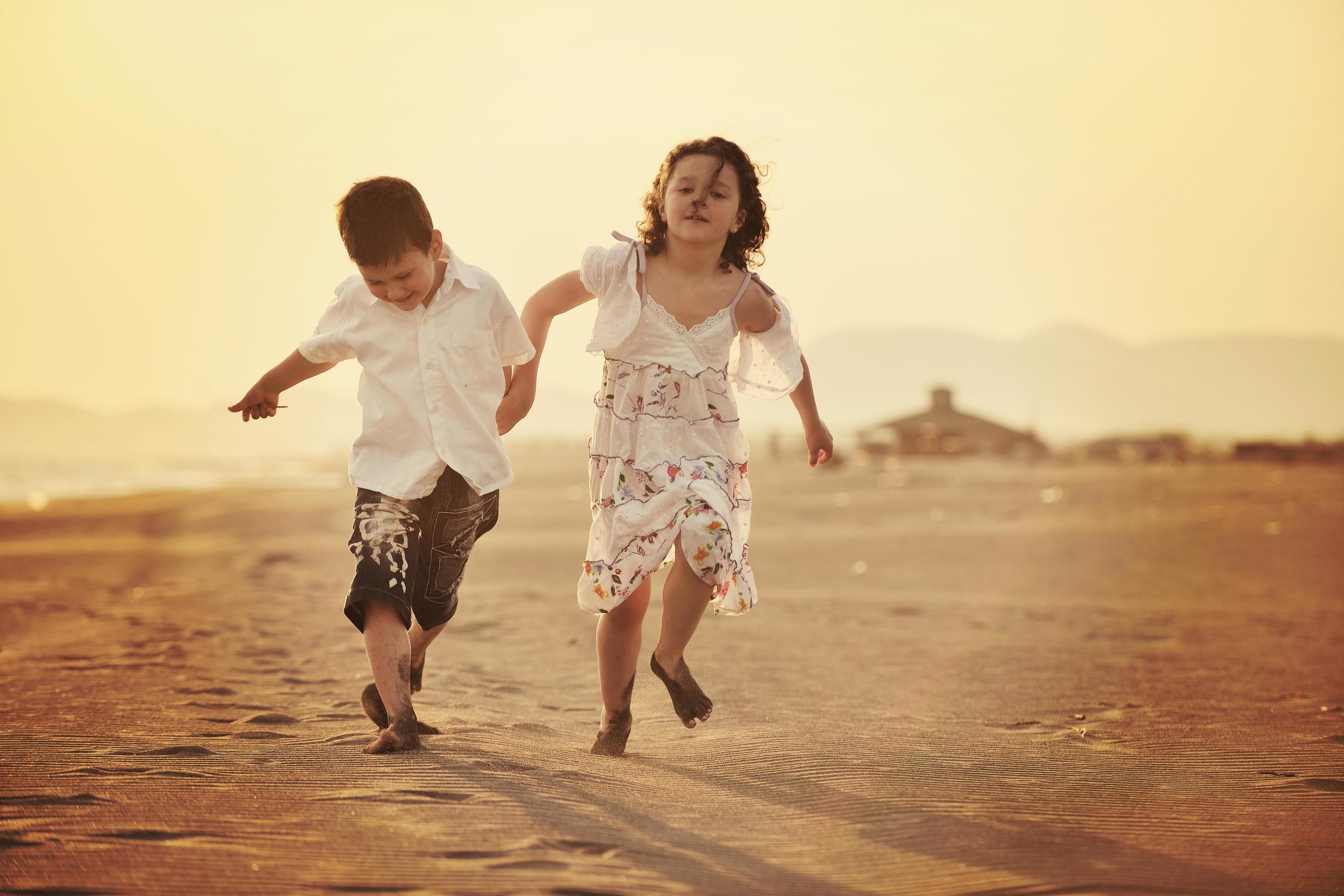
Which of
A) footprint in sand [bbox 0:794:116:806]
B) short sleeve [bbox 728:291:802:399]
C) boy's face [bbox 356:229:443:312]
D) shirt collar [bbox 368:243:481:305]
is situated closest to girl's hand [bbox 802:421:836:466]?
short sleeve [bbox 728:291:802:399]

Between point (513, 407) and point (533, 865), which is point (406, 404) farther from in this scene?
point (533, 865)

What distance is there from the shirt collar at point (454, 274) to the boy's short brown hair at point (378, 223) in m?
0.16

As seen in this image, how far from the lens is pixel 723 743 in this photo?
3.79 m

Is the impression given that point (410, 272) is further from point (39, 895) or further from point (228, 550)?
point (228, 550)

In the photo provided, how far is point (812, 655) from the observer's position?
638 cm

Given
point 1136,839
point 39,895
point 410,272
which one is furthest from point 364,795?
point 1136,839

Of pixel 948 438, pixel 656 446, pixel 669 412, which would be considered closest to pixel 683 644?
pixel 656 446

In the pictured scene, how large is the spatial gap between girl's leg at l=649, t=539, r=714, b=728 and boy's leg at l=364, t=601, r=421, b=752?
0.72 meters

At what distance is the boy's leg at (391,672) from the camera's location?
329 cm

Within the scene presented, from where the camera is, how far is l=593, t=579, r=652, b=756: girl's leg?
3.63 meters

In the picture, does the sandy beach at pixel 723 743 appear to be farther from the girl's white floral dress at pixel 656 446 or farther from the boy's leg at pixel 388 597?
the girl's white floral dress at pixel 656 446

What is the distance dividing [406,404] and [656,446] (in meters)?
0.76

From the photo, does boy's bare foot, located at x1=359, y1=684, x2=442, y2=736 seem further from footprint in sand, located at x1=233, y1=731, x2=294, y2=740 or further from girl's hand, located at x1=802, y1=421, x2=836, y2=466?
girl's hand, located at x1=802, y1=421, x2=836, y2=466

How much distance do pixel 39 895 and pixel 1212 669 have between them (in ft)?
19.4
